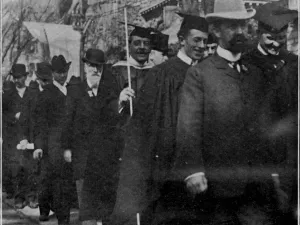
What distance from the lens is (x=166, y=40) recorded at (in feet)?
21.0

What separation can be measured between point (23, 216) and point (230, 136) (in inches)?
144

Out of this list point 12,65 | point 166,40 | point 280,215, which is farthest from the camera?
point 12,65

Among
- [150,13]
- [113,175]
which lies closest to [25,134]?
[113,175]

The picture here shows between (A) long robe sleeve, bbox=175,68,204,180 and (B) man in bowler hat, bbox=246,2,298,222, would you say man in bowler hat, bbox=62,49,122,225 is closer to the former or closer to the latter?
(A) long robe sleeve, bbox=175,68,204,180

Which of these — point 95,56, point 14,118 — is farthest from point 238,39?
point 14,118

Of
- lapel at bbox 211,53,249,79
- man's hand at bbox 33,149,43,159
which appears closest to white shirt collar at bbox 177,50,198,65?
lapel at bbox 211,53,249,79

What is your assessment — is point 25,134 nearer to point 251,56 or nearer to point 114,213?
point 114,213

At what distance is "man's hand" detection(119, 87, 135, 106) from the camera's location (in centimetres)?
655

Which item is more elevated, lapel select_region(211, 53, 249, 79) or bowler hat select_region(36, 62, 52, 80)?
lapel select_region(211, 53, 249, 79)

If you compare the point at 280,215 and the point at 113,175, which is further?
the point at 113,175

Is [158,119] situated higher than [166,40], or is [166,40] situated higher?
[166,40]

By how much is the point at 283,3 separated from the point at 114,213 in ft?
7.09

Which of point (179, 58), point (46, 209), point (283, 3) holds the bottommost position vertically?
point (46, 209)

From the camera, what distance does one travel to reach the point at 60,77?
7609 mm
